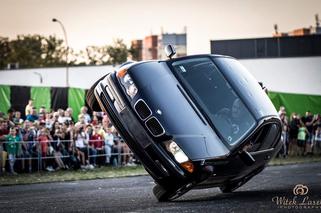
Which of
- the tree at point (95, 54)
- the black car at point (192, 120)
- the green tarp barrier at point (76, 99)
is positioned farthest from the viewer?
the tree at point (95, 54)

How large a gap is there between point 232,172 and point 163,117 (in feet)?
4.65

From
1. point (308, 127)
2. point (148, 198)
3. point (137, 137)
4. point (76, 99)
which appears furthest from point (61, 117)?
point (137, 137)

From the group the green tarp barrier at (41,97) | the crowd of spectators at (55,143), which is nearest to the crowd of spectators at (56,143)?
the crowd of spectators at (55,143)

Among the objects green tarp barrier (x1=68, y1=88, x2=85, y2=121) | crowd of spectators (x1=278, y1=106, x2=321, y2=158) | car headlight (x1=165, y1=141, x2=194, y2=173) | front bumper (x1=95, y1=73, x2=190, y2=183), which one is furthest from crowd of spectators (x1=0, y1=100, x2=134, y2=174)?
car headlight (x1=165, y1=141, x2=194, y2=173)

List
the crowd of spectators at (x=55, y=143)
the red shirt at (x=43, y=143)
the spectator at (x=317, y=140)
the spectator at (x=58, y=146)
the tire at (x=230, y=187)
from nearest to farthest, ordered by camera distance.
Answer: the tire at (x=230, y=187) < the crowd of spectators at (x=55, y=143) < the red shirt at (x=43, y=143) < the spectator at (x=58, y=146) < the spectator at (x=317, y=140)

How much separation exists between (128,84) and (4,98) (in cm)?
1388

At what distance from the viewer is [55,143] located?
74.0ft

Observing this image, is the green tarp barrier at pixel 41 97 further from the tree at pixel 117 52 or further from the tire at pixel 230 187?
the tree at pixel 117 52

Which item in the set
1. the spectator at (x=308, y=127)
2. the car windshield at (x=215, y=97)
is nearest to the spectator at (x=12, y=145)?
the car windshield at (x=215, y=97)

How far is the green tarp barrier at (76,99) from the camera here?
2744 centimetres

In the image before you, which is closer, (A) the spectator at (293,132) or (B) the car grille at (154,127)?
(B) the car grille at (154,127)

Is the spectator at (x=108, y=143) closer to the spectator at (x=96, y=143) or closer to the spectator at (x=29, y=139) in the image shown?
the spectator at (x=96, y=143)

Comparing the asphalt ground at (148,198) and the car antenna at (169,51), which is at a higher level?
the car antenna at (169,51)

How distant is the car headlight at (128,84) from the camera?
11.7 meters
